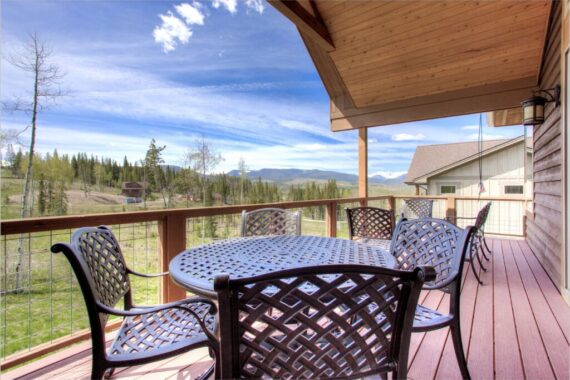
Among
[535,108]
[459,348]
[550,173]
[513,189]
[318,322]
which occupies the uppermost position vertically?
[535,108]

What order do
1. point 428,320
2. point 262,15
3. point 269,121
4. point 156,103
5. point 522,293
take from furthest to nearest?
1. point 269,121
2. point 156,103
3. point 262,15
4. point 522,293
5. point 428,320

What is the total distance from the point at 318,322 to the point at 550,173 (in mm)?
3981

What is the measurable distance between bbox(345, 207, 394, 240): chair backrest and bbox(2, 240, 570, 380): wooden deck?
76 cm

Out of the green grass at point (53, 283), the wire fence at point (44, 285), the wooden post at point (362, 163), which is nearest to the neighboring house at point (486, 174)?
the wooden post at point (362, 163)

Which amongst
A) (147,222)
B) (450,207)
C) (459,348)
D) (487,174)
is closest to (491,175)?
(487,174)

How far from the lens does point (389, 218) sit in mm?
3275

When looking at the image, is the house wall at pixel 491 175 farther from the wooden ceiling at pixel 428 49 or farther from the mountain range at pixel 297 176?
the wooden ceiling at pixel 428 49

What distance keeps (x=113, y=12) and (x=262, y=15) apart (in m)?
4.32

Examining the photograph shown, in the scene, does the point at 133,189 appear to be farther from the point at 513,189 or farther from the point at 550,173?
the point at 513,189

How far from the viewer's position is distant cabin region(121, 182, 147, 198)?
7.54 metres

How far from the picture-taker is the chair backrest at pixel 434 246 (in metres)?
1.56

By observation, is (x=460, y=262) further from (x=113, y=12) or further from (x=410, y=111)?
(x=113, y=12)

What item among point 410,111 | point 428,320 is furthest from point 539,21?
point 428,320

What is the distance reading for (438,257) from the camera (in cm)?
175
